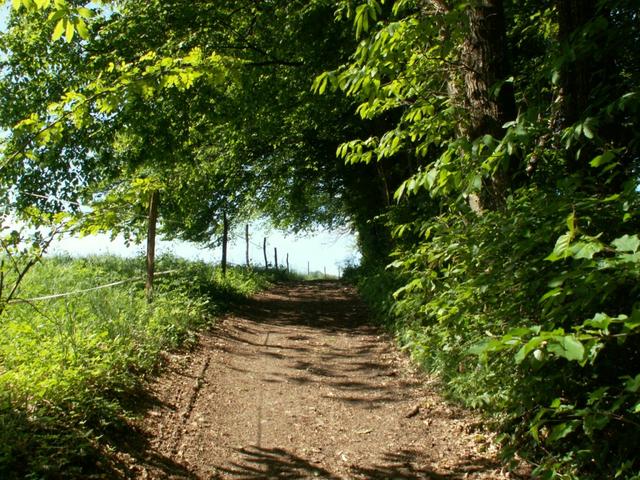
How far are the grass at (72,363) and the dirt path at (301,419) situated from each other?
450mm

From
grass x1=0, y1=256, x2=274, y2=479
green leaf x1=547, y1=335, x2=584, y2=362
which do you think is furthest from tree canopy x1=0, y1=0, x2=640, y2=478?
grass x1=0, y1=256, x2=274, y2=479

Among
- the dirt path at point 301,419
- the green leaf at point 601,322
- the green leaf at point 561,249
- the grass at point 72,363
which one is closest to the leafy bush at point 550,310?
the green leaf at point 561,249

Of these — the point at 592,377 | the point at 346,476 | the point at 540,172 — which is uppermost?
the point at 540,172

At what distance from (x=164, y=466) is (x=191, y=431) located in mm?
814

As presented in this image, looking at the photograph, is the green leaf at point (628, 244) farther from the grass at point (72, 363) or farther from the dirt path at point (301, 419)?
the grass at point (72, 363)

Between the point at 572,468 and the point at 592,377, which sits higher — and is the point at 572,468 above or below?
below

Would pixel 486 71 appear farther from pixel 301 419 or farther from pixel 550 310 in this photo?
pixel 301 419

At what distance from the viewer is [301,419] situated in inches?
234

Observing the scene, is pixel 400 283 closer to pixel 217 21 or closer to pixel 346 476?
pixel 346 476

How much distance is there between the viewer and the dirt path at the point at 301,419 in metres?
4.73

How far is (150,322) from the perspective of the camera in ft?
24.7

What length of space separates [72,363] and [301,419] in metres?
2.62

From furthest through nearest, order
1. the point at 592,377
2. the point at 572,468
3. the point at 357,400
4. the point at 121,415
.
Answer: the point at 357,400 → the point at 121,415 → the point at 572,468 → the point at 592,377

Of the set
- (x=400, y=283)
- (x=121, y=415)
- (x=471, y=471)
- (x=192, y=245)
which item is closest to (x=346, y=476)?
(x=471, y=471)
